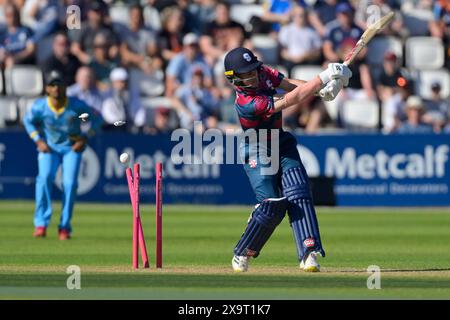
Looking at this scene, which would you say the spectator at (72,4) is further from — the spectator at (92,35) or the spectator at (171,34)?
the spectator at (171,34)

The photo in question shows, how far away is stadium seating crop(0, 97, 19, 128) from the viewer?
22.8 meters

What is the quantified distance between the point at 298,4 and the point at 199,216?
19.8 feet

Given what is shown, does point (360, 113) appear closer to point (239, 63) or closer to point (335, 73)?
point (239, 63)

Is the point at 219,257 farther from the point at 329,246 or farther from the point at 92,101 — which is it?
the point at 92,101

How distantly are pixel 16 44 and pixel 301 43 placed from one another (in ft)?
17.4

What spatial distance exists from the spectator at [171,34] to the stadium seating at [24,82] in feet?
7.83

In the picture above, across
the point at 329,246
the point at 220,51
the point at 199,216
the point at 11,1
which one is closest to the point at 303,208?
the point at 329,246

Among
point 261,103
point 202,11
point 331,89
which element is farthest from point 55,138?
point 202,11

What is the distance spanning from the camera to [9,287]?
10.5 m

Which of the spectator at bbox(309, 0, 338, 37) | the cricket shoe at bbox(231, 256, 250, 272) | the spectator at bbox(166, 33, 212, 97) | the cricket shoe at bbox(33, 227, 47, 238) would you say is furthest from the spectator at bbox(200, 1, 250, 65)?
the cricket shoe at bbox(231, 256, 250, 272)

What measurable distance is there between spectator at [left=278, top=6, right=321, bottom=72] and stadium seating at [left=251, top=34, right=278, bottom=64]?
224 mm

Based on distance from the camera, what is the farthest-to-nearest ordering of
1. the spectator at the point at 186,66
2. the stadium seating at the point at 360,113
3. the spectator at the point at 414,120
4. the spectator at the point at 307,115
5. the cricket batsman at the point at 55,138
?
1. the stadium seating at the point at 360,113
2. the spectator at the point at 186,66
3. the spectator at the point at 307,115
4. the spectator at the point at 414,120
5. the cricket batsman at the point at 55,138

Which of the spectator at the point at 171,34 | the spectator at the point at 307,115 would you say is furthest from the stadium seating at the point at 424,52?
the spectator at the point at 171,34

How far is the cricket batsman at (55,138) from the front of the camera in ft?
53.9
